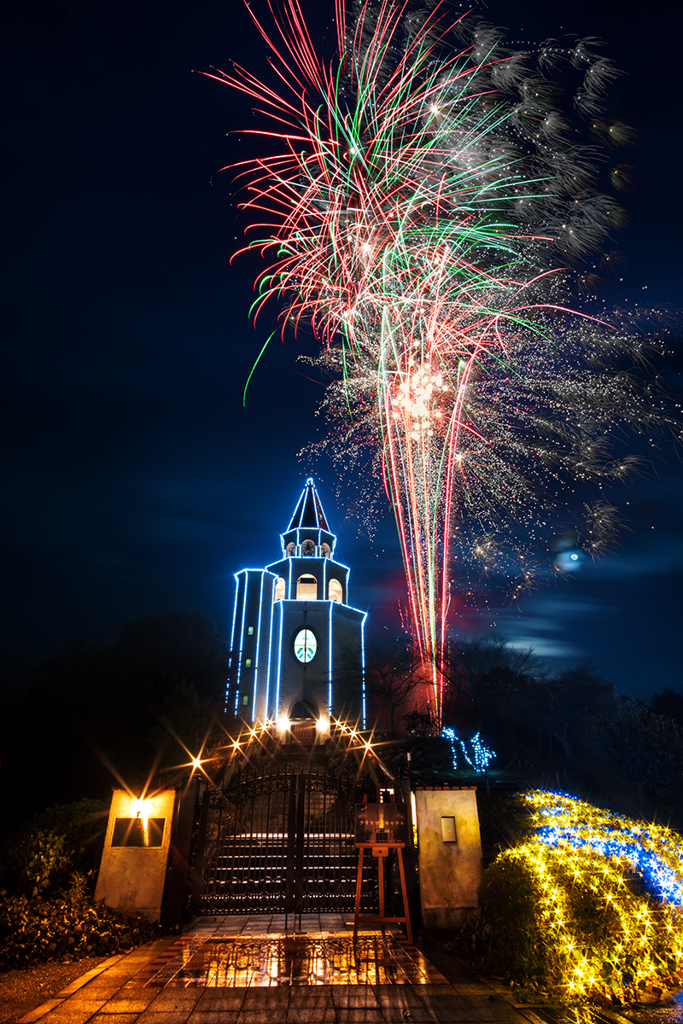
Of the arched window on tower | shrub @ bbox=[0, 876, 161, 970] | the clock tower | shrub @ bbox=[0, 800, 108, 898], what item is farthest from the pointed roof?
shrub @ bbox=[0, 876, 161, 970]

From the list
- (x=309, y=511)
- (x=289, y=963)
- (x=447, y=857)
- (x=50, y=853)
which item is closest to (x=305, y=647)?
(x=309, y=511)

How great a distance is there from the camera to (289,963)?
260 inches

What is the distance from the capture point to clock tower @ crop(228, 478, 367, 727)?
39.2m

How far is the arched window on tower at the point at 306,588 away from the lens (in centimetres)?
4191

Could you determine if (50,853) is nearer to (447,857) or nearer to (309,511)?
(447,857)

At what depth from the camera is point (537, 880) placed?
6.52 metres

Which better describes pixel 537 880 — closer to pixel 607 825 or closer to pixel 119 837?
pixel 607 825

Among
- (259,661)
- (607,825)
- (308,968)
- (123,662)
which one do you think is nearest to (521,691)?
(259,661)

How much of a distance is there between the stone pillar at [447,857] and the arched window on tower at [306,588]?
110 feet

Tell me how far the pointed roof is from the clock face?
28.9 feet

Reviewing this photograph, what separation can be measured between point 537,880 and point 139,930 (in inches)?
206

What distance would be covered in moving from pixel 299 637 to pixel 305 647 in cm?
82

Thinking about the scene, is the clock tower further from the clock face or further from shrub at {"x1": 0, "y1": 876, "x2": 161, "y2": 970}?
shrub at {"x1": 0, "y1": 876, "x2": 161, "y2": 970}

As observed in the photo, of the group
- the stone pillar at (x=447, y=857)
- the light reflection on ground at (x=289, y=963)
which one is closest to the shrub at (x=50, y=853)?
the light reflection on ground at (x=289, y=963)
